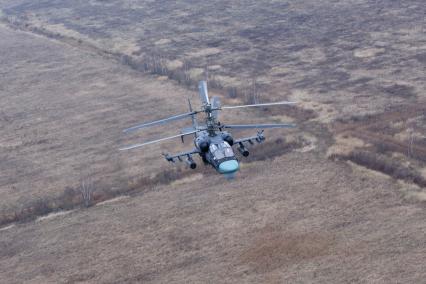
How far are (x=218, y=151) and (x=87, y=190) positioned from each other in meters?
11.7

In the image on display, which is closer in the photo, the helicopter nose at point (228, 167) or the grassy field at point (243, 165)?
the grassy field at point (243, 165)

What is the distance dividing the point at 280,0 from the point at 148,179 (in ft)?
208

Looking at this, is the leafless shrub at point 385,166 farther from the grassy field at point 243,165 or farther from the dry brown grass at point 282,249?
the dry brown grass at point 282,249

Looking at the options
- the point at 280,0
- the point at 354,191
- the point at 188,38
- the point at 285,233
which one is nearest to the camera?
the point at 285,233

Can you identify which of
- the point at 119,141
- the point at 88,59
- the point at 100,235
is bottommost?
the point at 100,235

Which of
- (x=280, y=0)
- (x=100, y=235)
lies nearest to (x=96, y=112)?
(x=100, y=235)

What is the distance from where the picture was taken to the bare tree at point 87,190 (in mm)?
34953

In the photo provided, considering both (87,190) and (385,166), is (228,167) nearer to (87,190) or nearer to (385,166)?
(87,190)

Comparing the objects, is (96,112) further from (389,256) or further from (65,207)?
(389,256)

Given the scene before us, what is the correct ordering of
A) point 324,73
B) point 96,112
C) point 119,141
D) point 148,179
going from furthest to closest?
point 324,73, point 96,112, point 119,141, point 148,179

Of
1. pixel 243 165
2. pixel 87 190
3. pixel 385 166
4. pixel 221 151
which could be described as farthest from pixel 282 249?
pixel 87 190

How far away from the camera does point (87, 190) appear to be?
119 ft

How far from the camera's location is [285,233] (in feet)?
97.2

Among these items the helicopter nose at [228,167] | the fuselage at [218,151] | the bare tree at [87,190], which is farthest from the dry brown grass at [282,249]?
the bare tree at [87,190]
